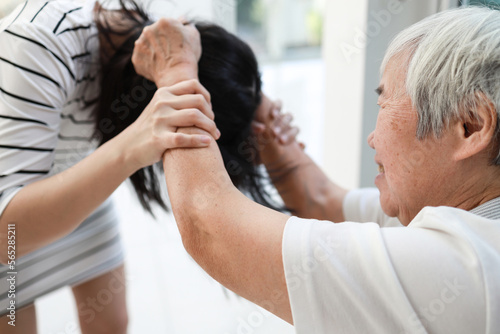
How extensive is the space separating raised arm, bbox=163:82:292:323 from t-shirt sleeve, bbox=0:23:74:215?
280 mm

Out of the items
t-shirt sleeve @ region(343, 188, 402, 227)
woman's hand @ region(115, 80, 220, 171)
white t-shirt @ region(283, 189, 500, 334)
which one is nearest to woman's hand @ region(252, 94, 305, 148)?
t-shirt sleeve @ region(343, 188, 402, 227)

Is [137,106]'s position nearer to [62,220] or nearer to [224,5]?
[62,220]

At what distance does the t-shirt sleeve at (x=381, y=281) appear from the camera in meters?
0.58

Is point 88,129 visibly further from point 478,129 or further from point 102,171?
point 478,129

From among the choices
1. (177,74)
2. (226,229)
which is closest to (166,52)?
(177,74)

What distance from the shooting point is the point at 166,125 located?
0.84 m

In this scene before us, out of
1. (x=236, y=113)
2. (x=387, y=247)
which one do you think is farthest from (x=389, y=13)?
(x=387, y=247)

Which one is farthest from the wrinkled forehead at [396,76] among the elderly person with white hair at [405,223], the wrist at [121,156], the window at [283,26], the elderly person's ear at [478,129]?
the window at [283,26]

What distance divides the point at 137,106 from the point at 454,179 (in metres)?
0.67

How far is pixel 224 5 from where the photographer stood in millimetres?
1978

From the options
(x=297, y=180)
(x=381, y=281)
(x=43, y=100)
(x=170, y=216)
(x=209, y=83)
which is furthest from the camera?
(x=170, y=216)

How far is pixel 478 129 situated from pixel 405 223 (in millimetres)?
220

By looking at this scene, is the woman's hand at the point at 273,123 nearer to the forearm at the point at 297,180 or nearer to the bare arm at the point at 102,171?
the forearm at the point at 297,180

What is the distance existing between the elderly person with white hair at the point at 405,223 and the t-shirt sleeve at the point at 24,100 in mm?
257
